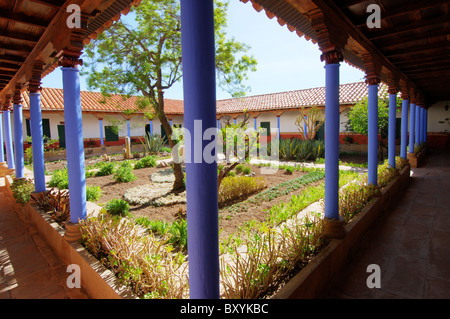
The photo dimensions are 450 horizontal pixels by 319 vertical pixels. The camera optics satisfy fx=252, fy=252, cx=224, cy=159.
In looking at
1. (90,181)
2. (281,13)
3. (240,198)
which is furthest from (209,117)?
(90,181)

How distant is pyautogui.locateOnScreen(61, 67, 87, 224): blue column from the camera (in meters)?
3.42

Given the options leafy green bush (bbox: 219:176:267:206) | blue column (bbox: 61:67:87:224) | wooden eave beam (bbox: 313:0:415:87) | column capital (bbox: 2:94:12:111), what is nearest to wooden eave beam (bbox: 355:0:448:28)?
wooden eave beam (bbox: 313:0:415:87)

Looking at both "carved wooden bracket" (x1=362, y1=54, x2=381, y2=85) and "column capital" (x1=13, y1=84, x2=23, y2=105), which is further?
"column capital" (x1=13, y1=84, x2=23, y2=105)

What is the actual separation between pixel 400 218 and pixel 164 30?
6.96 m

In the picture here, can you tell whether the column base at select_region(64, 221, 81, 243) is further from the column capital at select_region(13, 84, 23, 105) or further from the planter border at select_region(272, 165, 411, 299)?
the column capital at select_region(13, 84, 23, 105)

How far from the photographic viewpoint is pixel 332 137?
329 cm

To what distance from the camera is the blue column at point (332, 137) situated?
3.26 metres

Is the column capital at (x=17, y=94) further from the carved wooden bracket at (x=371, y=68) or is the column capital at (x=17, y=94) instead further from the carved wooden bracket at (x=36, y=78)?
the carved wooden bracket at (x=371, y=68)

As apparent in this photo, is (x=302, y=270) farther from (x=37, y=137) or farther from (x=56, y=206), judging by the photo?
(x=37, y=137)

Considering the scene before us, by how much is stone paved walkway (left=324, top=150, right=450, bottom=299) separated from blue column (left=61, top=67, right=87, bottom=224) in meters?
3.40

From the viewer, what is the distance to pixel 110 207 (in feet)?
18.5

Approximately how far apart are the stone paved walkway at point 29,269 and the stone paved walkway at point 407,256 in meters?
3.19

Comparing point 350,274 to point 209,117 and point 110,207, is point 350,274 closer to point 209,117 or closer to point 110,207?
Answer: point 209,117

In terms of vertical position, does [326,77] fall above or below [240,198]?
above
